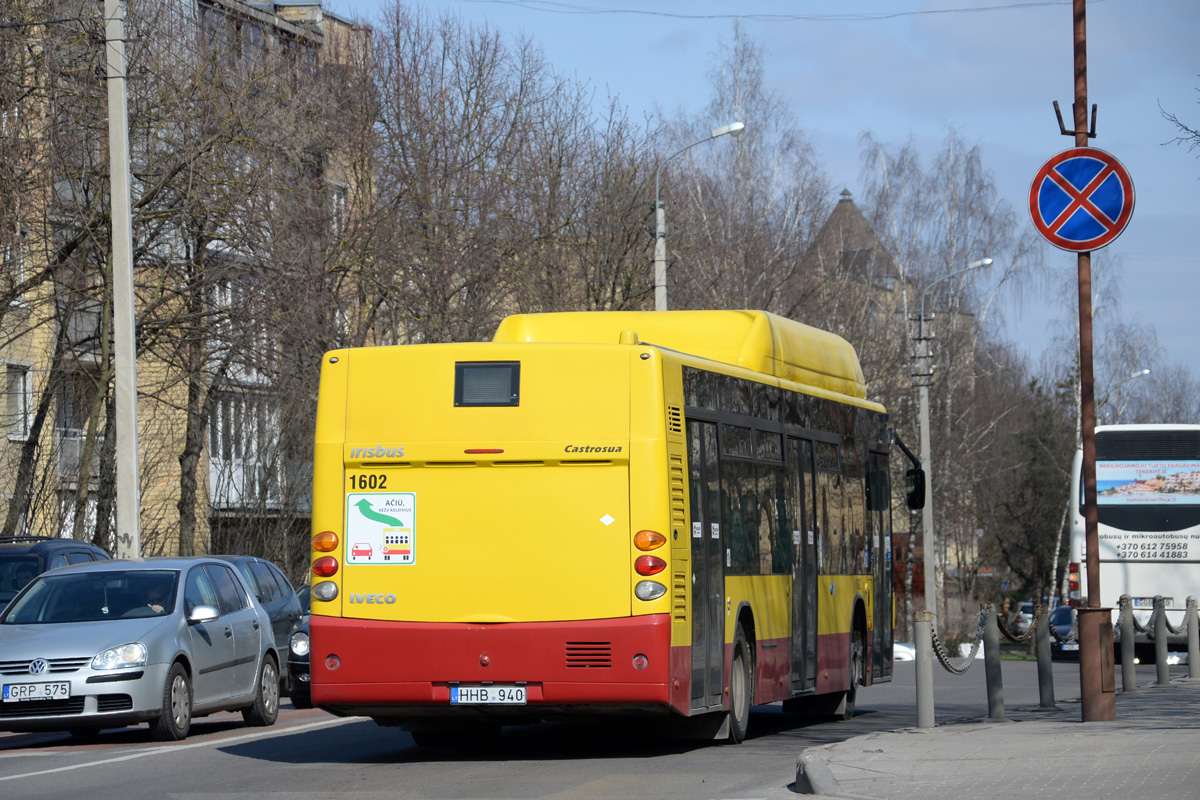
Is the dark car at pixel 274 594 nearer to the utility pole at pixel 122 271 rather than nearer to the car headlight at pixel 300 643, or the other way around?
the car headlight at pixel 300 643

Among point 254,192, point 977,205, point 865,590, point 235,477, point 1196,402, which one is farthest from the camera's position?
point 1196,402

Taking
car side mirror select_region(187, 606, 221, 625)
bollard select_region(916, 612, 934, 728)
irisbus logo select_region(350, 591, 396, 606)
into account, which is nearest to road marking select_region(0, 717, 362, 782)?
car side mirror select_region(187, 606, 221, 625)

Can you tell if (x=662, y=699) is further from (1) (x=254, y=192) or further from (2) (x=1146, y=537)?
(2) (x=1146, y=537)

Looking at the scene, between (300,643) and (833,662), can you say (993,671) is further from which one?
(300,643)

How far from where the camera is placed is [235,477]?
41250 millimetres

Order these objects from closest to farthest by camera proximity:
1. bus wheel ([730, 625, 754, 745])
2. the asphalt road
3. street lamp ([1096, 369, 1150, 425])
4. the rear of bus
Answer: the asphalt road
the rear of bus
bus wheel ([730, 625, 754, 745])
street lamp ([1096, 369, 1150, 425])

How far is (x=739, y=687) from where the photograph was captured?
13.5m

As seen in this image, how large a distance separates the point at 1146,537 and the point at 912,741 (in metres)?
18.5

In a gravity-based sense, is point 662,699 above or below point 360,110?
below

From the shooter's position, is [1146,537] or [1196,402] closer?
[1146,537]

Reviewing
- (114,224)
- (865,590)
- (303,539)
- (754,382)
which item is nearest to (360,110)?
(303,539)

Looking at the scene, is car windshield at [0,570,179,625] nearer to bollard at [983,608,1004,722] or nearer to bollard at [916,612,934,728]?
bollard at [916,612,934,728]

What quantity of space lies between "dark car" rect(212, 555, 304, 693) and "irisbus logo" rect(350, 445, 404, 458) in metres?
6.48

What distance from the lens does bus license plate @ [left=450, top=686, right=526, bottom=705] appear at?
11789 millimetres
